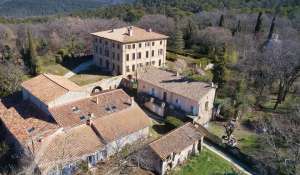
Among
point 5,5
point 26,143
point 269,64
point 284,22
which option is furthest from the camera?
point 5,5

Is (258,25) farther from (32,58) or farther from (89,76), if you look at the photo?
(32,58)

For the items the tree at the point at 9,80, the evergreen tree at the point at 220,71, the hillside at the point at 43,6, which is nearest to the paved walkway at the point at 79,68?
the tree at the point at 9,80

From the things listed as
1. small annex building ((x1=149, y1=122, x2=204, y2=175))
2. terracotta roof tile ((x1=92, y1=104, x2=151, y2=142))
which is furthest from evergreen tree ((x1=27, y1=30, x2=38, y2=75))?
small annex building ((x1=149, y1=122, x2=204, y2=175))

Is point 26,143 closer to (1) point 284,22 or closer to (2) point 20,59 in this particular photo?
(2) point 20,59

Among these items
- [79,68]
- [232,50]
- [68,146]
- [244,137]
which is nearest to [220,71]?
[244,137]

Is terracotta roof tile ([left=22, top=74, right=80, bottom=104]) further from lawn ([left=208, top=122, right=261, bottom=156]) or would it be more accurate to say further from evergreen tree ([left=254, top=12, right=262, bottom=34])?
evergreen tree ([left=254, top=12, right=262, bottom=34])

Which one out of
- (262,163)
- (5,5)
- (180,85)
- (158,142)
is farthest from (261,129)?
(5,5)
